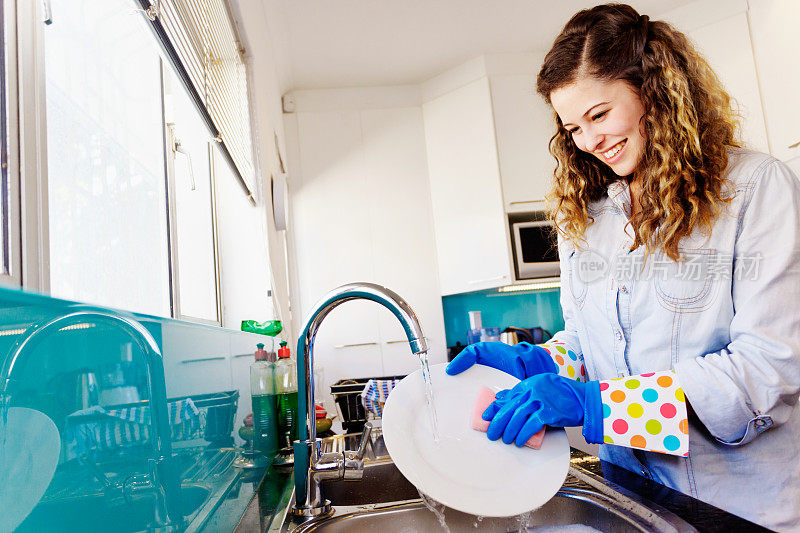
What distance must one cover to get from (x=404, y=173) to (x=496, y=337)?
1167mm

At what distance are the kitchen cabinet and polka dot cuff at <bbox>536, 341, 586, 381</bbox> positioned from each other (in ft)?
7.45

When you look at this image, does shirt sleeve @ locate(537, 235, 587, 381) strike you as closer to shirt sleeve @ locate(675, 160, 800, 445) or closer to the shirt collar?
the shirt collar

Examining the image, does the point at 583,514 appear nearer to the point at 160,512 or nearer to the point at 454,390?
the point at 454,390

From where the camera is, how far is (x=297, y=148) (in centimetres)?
357

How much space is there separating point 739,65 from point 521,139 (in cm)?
112

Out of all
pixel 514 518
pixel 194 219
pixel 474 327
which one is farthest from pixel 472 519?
pixel 474 327

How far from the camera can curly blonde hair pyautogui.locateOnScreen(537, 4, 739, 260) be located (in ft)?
3.01

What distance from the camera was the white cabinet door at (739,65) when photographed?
270 cm

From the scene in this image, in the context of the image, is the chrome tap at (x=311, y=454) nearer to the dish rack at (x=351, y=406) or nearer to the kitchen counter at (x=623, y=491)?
the kitchen counter at (x=623, y=491)

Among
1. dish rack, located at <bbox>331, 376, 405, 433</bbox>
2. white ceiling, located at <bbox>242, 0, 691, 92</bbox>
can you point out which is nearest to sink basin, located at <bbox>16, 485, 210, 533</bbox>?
dish rack, located at <bbox>331, 376, 405, 433</bbox>

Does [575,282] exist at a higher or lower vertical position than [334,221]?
lower

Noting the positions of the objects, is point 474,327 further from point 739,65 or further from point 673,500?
point 673,500

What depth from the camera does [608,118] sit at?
0.98m

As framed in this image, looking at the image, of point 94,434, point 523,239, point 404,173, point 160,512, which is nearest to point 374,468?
A: point 160,512
